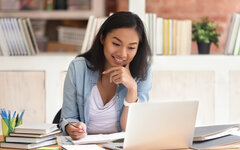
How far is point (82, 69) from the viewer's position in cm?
223

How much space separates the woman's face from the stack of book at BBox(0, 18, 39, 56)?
3.97 ft

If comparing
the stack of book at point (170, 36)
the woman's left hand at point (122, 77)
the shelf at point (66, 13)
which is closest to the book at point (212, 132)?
the woman's left hand at point (122, 77)

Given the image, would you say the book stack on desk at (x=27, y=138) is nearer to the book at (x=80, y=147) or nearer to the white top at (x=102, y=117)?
the book at (x=80, y=147)

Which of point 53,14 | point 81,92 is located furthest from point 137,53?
point 53,14

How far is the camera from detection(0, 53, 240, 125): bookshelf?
3135 mm

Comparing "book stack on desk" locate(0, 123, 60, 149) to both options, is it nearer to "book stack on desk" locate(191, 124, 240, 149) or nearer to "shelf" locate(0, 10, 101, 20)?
"book stack on desk" locate(191, 124, 240, 149)

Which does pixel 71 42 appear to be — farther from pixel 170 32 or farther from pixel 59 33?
A: pixel 170 32

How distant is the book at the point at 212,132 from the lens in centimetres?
180

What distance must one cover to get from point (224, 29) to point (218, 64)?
84cm

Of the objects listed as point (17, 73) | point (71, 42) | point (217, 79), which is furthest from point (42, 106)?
point (71, 42)

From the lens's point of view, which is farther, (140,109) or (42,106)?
Result: (42,106)

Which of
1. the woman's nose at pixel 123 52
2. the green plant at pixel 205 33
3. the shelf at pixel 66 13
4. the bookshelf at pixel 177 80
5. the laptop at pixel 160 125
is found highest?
the shelf at pixel 66 13

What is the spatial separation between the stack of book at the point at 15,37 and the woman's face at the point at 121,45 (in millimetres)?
1209

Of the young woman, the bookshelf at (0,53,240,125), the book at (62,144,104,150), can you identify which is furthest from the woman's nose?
the bookshelf at (0,53,240,125)
